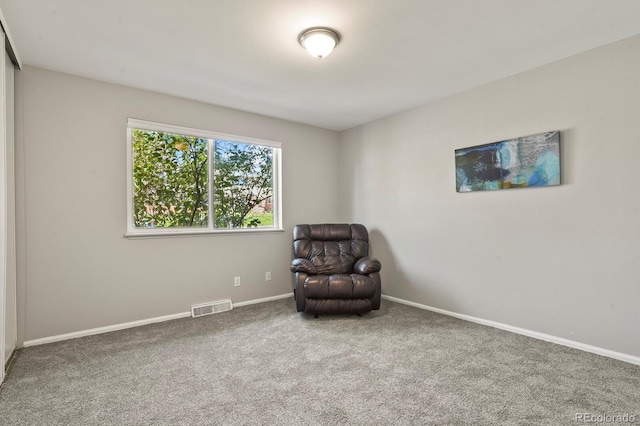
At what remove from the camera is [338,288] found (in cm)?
351

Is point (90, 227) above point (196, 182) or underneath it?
underneath

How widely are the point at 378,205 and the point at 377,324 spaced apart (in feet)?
5.83

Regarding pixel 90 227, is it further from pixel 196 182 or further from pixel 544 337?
pixel 544 337

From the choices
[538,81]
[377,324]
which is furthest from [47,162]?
[538,81]

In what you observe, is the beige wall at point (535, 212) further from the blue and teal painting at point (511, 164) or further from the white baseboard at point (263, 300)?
the white baseboard at point (263, 300)

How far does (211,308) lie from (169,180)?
62.4 inches

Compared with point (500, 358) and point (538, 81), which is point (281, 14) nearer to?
point (538, 81)

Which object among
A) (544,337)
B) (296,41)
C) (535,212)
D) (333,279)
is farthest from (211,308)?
(535,212)

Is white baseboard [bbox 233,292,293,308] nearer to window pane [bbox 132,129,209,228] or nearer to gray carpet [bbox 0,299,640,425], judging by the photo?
gray carpet [bbox 0,299,640,425]

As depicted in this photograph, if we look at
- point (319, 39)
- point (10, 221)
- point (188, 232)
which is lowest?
point (188, 232)

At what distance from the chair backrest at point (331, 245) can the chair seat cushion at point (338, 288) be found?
54 centimetres

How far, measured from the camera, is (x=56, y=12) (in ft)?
7.18

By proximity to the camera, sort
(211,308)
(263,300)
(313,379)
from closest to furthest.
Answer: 1. (313,379)
2. (211,308)
3. (263,300)

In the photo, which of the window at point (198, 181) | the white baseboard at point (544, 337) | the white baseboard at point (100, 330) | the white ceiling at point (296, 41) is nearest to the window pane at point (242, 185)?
the window at point (198, 181)
